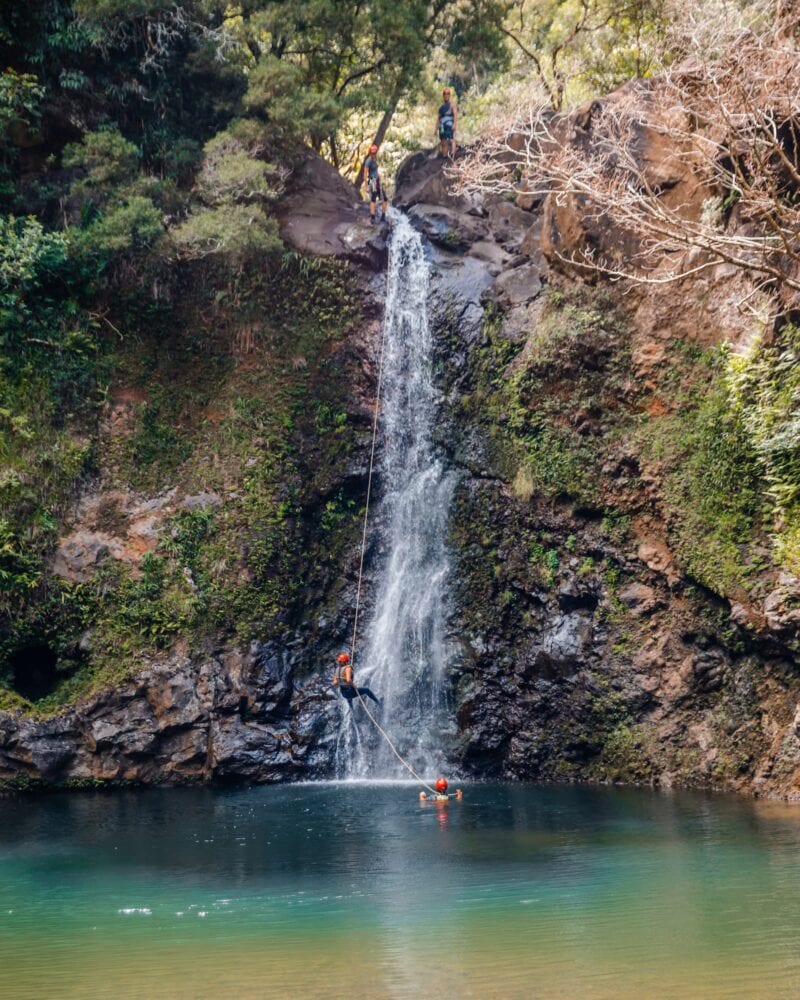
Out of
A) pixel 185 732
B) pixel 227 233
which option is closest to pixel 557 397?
pixel 227 233

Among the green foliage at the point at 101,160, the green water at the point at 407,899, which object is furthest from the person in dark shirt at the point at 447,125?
the green water at the point at 407,899

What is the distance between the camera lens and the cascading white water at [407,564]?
54.0ft

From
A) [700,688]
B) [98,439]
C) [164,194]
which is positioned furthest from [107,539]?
[700,688]

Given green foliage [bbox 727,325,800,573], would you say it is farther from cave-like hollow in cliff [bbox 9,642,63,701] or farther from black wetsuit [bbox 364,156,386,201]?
cave-like hollow in cliff [bbox 9,642,63,701]

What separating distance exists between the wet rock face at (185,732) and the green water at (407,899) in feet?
5.67

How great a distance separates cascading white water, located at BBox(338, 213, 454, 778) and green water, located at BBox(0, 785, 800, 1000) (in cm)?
238

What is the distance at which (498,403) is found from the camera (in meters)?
18.1

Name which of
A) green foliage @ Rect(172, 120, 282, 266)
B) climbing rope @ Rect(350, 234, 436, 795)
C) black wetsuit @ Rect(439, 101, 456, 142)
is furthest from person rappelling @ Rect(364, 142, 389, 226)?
climbing rope @ Rect(350, 234, 436, 795)

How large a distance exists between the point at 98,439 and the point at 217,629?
4491mm

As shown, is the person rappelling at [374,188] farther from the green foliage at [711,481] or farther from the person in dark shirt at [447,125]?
the green foliage at [711,481]

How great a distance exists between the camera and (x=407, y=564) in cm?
1803

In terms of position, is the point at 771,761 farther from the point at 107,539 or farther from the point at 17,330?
the point at 17,330

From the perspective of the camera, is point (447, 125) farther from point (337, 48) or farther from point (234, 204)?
point (234, 204)

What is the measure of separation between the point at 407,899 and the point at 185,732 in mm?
7954
